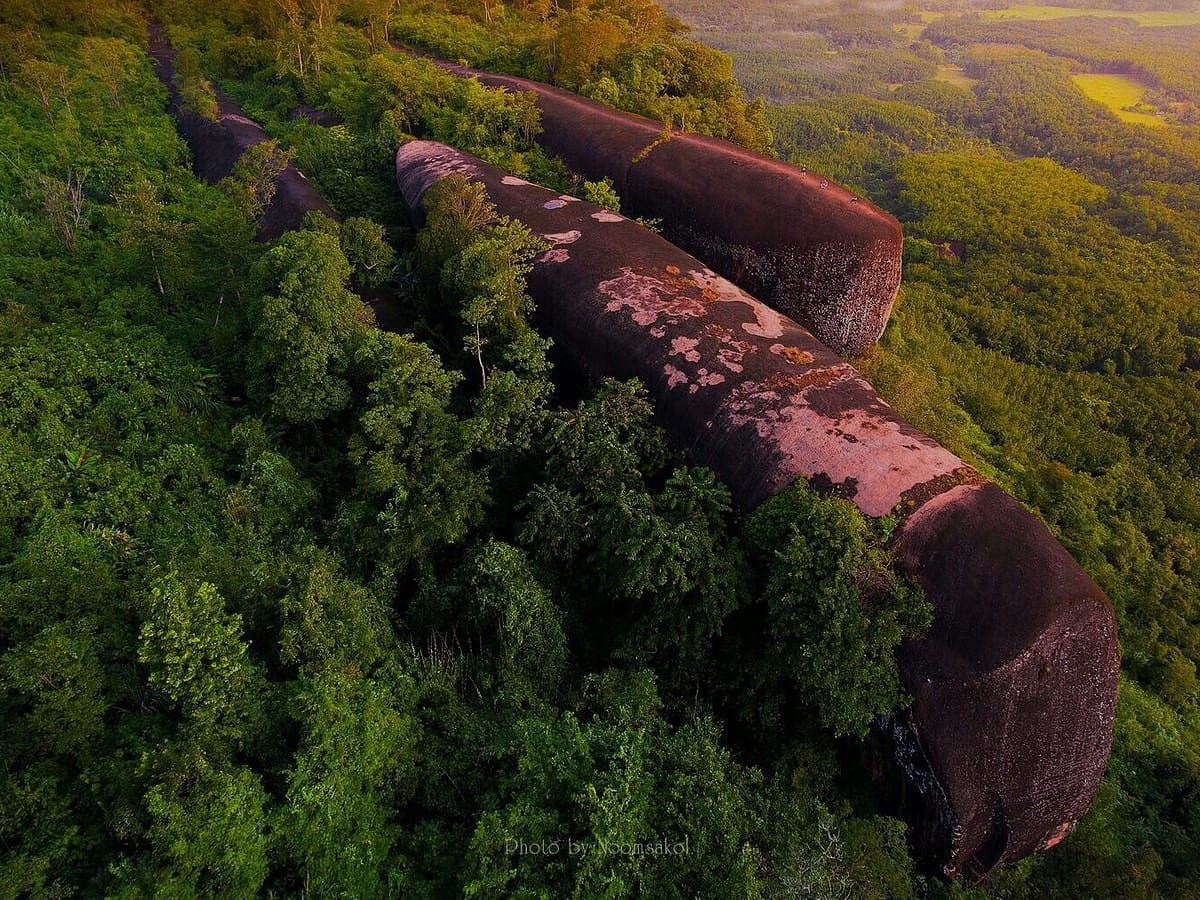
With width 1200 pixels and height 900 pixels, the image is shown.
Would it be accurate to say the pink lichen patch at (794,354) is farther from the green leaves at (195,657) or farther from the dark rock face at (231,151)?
the dark rock face at (231,151)

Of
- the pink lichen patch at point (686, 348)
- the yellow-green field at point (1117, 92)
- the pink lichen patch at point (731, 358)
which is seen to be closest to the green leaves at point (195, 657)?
the pink lichen patch at point (686, 348)

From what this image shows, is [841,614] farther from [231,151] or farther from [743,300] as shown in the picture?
[231,151]

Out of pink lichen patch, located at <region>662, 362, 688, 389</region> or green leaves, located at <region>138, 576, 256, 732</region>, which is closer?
green leaves, located at <region>138, 576, 256, 732</region>

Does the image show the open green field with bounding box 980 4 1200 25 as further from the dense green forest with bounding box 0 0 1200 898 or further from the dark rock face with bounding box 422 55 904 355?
the dark rock face with bounding box 422 55 904 355

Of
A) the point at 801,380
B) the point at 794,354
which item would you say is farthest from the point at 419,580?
the point at 794,354

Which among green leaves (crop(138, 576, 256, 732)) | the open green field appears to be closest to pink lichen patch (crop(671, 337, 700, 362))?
green leaves (crop(138, 576, 256, 732))

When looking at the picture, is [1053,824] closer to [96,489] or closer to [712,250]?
[712,250]
